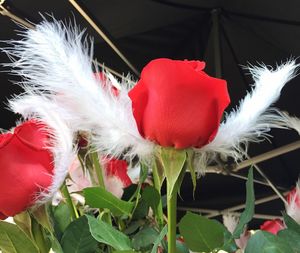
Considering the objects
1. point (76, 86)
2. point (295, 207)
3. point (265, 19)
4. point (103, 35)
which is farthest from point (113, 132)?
point (265, 19)

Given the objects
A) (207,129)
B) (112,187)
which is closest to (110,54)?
(112,187)

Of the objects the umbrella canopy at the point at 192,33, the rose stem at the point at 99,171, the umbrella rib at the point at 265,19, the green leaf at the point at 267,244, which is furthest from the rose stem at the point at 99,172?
the umbrella rib at the point at 265,19

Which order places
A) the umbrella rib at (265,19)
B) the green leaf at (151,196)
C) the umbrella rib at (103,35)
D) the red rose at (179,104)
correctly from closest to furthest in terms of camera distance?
the red rose at (179,104), the green leaf at (151,196), the umbrella rib at (103,35), the umbrella rib at (265,19)

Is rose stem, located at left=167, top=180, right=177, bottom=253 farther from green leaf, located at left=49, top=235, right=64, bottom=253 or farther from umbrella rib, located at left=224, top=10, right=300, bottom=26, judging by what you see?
umbrella rib, located at left=224, top=10, right=300, bottom=26

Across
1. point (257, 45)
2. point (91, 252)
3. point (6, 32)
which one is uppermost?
point (257, 45)

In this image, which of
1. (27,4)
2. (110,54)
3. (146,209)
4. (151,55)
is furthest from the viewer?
(151,55)

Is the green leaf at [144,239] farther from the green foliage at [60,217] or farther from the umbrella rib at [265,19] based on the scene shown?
the umbrella rib at [265,19]

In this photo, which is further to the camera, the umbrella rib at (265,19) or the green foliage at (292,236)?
the umbrella rib at (265,19)

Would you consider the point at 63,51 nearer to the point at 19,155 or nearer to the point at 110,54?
the point at 19,155
